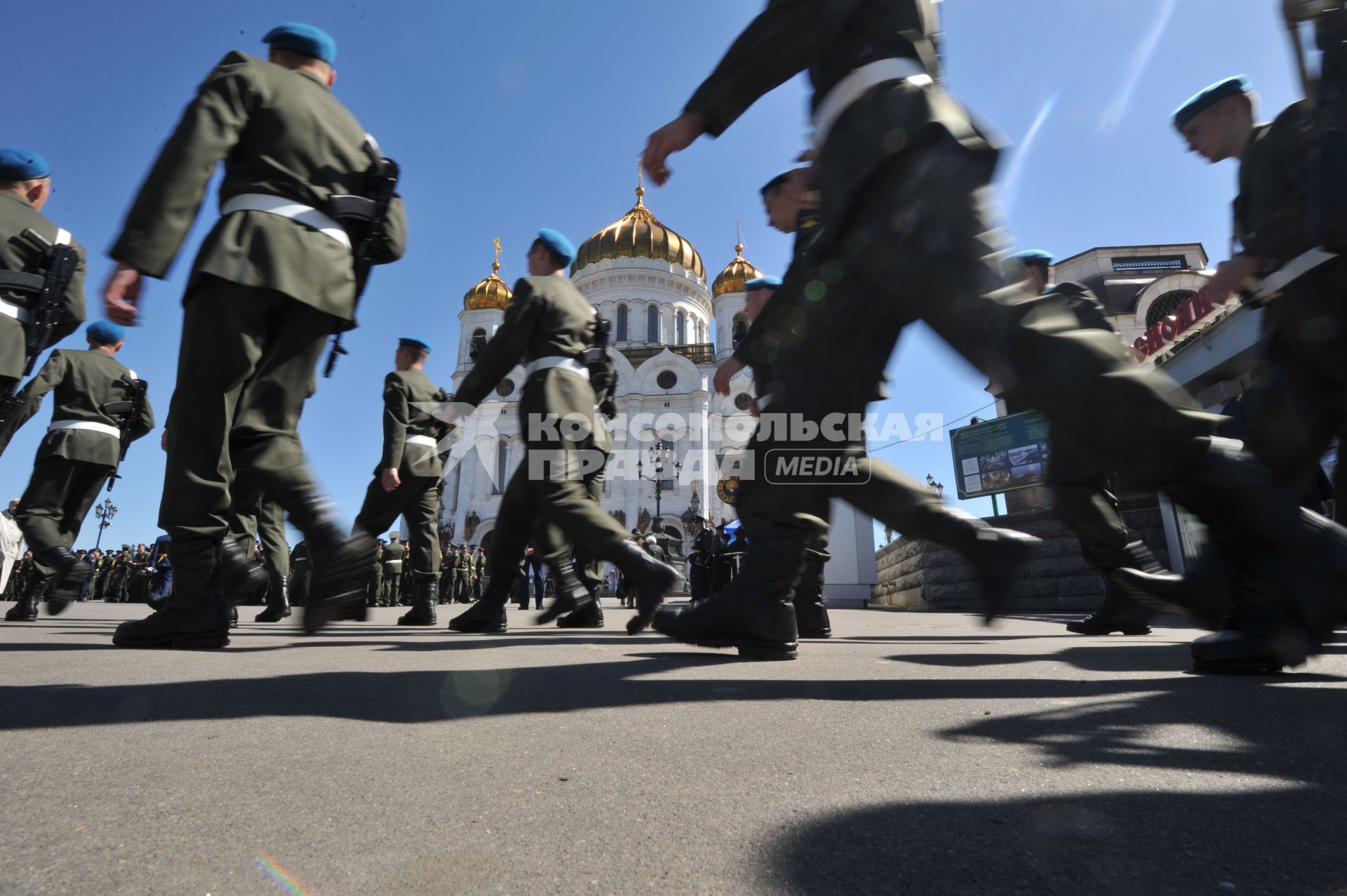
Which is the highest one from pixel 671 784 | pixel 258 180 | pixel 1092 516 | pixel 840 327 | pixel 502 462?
pixel 502 462

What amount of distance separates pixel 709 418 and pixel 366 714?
41.7 m

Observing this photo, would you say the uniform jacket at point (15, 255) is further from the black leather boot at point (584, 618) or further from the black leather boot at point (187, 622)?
the black leather boot at point (584, 618)

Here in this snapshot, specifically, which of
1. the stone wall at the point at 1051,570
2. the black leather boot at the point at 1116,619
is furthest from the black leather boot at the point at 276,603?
the stone wall at the point at 1051,570

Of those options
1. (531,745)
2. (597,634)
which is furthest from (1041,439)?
(531,745)

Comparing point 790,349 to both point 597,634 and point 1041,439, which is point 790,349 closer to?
point 597,634

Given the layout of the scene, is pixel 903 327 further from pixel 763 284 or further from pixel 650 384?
pixel 650 384

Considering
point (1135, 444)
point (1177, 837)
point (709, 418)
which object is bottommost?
point (1177, 837)

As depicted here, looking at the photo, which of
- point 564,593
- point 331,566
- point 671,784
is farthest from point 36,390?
point 671,784

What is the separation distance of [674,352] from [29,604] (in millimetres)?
39832

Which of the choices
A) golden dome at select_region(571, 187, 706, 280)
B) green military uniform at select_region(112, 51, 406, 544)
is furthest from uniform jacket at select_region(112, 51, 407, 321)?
golden dome at select_region(571, 187, 706, 280)

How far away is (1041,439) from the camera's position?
60.0 ft

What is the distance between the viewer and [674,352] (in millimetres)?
44562

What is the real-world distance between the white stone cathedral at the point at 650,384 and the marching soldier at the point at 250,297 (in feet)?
100

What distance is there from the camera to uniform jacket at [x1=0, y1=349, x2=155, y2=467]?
15.1ft
